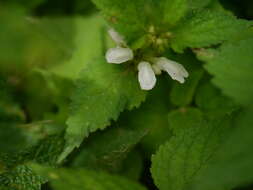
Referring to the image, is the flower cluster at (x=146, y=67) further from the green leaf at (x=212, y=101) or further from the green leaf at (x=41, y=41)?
the green leaf at (x=41, y=41)

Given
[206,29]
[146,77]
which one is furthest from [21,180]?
[206,29]

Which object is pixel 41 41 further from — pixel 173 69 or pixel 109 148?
pixel 173 69

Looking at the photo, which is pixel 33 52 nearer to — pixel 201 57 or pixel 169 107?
pixel 169 107

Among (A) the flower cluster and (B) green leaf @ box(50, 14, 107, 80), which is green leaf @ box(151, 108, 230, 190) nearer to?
(A) the flower cluster

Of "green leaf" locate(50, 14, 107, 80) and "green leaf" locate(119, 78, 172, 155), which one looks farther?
"green leaf" locate(50, 14, 107, 80)

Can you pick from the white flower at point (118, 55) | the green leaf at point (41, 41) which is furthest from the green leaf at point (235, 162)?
the green leaf at point (41, 41)

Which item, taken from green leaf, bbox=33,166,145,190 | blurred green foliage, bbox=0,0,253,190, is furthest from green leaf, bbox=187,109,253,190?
green leaf, bbox=33,166,145,190
